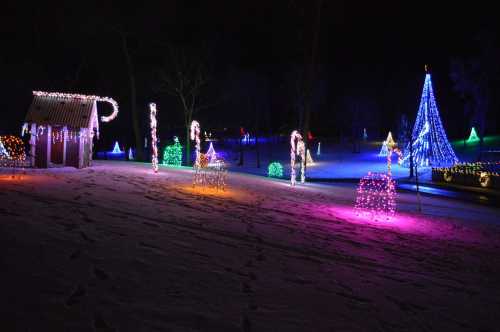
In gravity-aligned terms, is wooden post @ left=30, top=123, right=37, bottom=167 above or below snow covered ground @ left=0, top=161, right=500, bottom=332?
above

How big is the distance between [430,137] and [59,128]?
2284 centimetres

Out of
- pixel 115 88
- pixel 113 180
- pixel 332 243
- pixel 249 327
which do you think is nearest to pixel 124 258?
pixel 249 327

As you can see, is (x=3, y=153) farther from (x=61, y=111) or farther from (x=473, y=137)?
(x=473, y=137)

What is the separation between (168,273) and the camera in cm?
589

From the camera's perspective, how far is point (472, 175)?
78.8 feet

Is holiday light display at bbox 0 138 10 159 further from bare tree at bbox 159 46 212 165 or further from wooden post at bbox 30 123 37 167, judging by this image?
bare tree at bbox 159 46 212 165

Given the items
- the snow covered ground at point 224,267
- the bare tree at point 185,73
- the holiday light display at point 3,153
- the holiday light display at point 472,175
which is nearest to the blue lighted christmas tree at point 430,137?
the holiday light display at point 472,175

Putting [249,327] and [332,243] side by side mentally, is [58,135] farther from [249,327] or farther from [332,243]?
[249,327]

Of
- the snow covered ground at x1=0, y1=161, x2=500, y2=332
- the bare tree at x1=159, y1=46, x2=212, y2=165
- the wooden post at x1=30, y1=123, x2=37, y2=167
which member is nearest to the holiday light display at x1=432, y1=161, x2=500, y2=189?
the snow covered ground at x1=0, y1=161, x2=500, y2=332

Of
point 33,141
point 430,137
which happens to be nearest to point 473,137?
point 430,137

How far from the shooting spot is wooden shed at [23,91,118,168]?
1755cm

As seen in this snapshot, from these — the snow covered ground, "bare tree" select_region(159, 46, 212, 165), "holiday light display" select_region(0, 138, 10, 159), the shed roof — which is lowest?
the snow covered ground

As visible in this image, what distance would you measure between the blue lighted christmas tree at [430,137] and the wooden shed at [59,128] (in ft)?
67.9

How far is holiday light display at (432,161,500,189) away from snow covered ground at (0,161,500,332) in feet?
39.7
